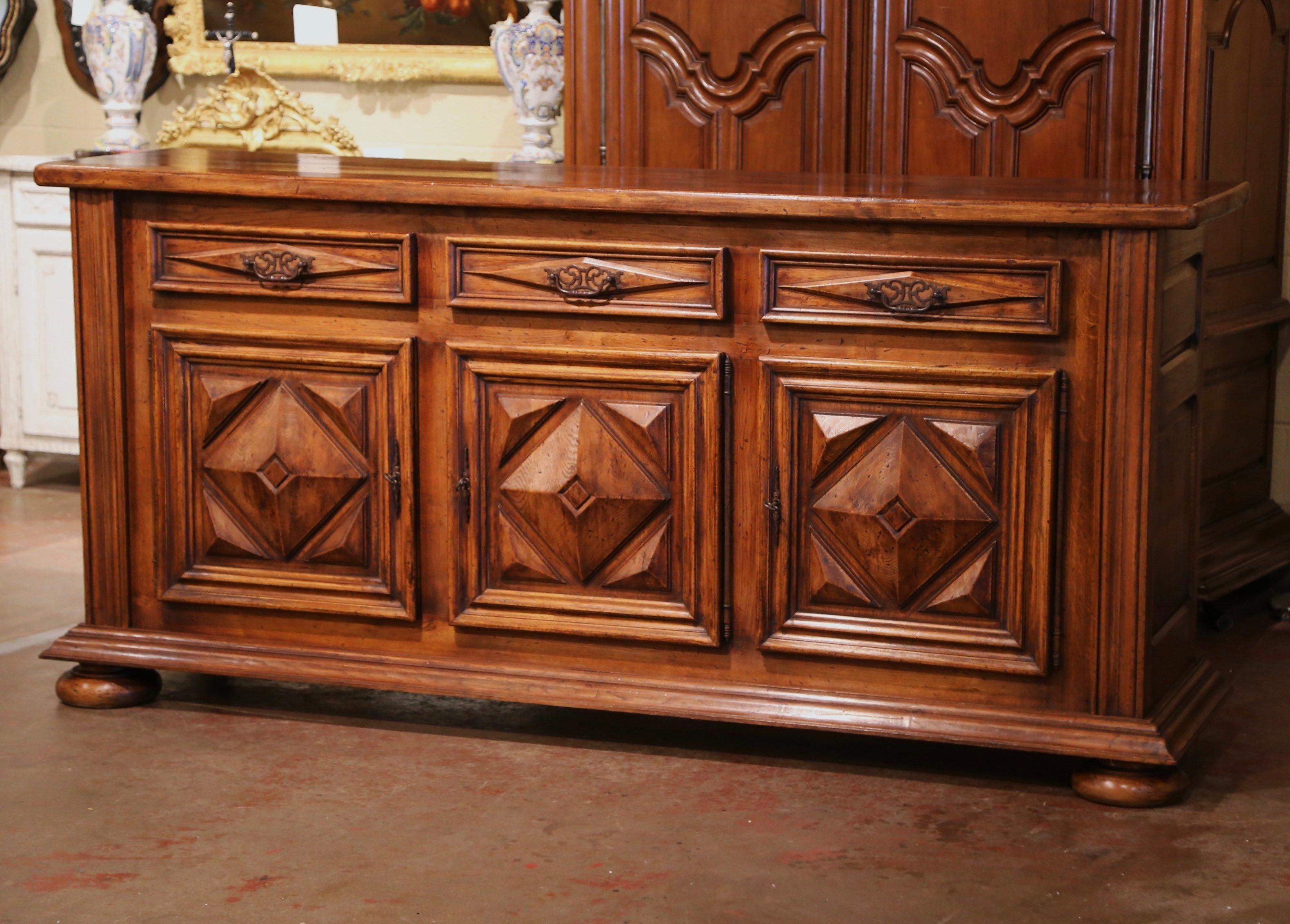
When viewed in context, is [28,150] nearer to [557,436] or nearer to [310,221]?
[310,221]

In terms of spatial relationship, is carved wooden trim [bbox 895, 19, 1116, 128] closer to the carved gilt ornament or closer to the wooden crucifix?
the carved gilt ornament

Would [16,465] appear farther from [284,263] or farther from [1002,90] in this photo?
[1002,90]

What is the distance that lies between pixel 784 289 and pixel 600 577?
1.93 feet

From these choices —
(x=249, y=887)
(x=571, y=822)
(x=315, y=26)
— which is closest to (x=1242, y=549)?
(x=571, y=822)

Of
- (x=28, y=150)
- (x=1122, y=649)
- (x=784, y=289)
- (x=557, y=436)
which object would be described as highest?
(x=28, y=150)

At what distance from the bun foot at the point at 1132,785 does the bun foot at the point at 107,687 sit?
5.63ft

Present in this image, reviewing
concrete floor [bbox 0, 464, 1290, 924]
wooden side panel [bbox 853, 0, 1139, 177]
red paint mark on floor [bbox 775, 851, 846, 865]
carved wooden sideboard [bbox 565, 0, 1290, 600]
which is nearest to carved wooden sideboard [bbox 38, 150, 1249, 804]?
concrete floor [bbox 0, 464, 1290, 924]

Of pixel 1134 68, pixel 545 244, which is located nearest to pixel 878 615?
pixel 545 244

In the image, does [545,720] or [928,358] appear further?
[545,720]

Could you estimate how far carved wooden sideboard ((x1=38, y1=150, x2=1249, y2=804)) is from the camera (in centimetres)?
255

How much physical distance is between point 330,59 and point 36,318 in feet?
3.98

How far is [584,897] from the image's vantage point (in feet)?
7.43

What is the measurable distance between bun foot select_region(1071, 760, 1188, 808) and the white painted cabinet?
3.34 meters

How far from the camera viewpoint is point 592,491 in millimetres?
2748
